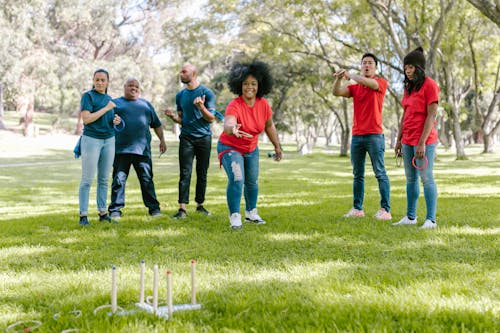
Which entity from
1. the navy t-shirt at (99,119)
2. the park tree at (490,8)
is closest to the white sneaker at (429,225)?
the navy t-shirt at (99,119)

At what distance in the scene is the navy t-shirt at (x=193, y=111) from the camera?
298 inches

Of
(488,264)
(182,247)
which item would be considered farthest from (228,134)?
(488,264)

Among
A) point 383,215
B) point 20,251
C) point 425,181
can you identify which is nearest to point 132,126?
point 20,251

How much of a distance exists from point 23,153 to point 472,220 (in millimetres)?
30292

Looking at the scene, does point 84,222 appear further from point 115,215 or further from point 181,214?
point 181,214

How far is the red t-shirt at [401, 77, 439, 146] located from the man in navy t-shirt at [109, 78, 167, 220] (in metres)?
3.54

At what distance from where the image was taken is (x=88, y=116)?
270 inches

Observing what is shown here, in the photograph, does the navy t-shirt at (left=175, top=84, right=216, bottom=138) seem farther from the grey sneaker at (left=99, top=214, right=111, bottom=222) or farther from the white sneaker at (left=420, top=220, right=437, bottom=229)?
the white sneaker at (left=420, top=220, right=437, bottom=229)

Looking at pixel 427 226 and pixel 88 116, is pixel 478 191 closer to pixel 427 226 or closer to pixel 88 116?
pixel 427 226

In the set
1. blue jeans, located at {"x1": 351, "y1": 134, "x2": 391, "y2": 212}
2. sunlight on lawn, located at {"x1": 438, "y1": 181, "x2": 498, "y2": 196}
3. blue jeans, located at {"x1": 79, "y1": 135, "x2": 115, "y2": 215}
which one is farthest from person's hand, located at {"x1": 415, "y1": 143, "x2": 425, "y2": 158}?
sunlight on lawn, located at {"x1": 438, "y1": 181, "x2": 498, "y2": 196}

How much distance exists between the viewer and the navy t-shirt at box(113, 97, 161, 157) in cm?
751

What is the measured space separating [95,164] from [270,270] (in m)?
3.54

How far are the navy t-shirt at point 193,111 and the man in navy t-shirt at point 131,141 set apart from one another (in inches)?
18.7

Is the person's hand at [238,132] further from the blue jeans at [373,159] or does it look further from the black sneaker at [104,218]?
the black sneaker at [104,218]
